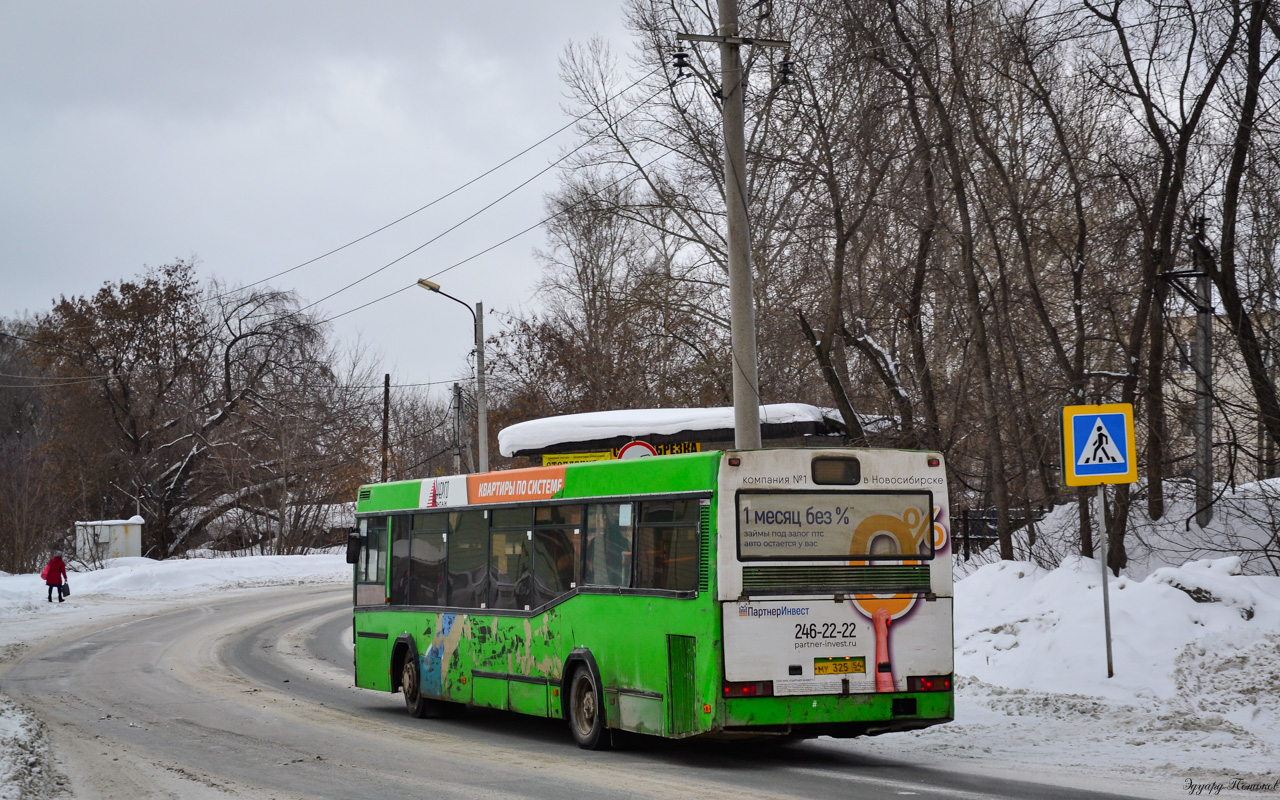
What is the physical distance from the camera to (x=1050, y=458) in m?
19.9

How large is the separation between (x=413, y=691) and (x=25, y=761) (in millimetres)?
5229

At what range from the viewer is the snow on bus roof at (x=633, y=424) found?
2102 centimetres

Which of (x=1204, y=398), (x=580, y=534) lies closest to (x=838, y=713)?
(x=580, y=534)

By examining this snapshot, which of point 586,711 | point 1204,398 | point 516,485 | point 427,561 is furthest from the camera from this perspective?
point 1204,398

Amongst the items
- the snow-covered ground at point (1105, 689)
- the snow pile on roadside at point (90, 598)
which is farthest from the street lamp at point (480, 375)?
the snow-covered ground at point (1105, 689)

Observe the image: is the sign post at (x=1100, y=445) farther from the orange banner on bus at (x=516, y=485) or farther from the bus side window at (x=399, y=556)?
the bus side window at (x=399, y=556)

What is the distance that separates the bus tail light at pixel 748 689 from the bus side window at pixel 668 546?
853 millimetres

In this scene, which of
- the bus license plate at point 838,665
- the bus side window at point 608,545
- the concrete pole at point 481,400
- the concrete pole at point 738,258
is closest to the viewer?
the bus license plate at point 838,665

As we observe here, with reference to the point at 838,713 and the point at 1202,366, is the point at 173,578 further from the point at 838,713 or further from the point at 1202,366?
the point at 838,713

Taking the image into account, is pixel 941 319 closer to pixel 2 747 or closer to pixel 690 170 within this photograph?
pixel 690 170

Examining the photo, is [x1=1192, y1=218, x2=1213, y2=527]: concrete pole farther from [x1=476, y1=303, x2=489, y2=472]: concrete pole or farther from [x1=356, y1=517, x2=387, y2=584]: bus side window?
[x1=476, y1=303, x2=489, y2=472]: concrete pole

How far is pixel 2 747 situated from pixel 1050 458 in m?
14.8

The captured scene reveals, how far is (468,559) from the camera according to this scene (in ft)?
47.2

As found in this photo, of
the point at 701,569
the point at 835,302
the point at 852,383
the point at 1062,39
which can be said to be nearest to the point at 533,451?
the point at 835,302
